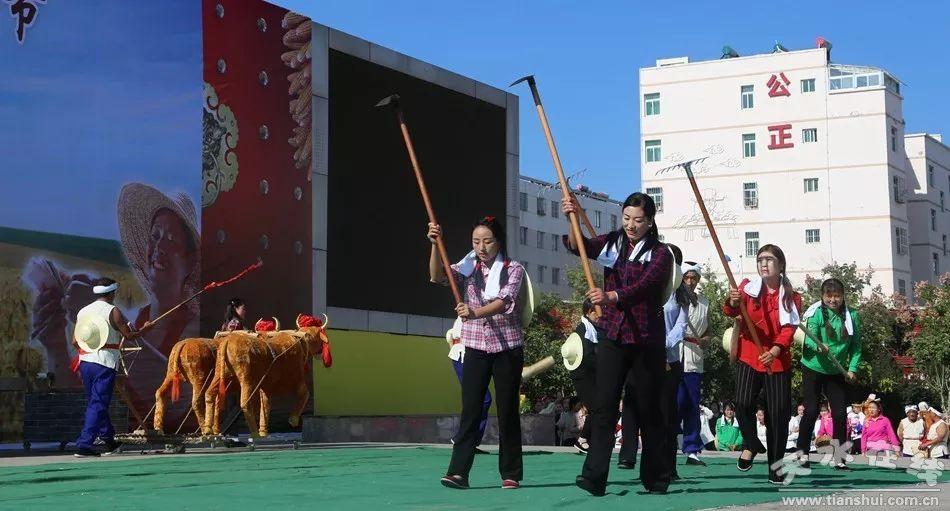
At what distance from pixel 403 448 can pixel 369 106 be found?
13080mm

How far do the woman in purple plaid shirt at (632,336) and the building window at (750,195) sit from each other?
73584 millimetres

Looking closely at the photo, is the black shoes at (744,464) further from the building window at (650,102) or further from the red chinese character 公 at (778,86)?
the building window at (650,102)

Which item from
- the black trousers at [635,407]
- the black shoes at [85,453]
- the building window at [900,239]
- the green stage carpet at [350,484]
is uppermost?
the building window at [900,239]

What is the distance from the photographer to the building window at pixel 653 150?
81875mm

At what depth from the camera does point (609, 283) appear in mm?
8328

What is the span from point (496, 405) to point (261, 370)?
241 inches

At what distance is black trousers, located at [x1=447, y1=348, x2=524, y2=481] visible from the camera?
862 cm

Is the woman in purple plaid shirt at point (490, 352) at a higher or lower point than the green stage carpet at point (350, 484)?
higher

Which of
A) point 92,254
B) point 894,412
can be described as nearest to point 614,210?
point 894,412

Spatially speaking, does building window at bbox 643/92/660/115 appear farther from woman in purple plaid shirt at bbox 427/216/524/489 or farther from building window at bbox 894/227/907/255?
woman in purple plaid shirt at bbox 427/216/524/489

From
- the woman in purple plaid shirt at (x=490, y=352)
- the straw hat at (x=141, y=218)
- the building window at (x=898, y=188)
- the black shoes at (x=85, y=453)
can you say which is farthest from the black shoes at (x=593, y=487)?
the building window at (x=898, y=188)

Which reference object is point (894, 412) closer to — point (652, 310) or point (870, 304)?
point (870, 304)
